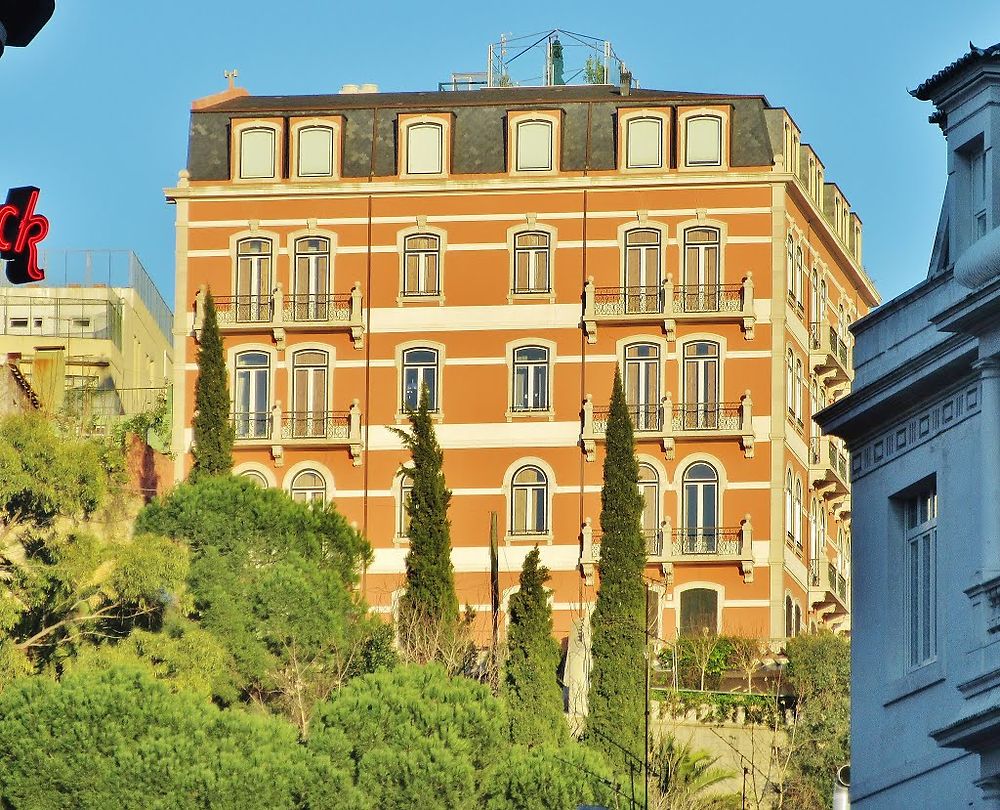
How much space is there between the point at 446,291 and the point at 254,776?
26.8m

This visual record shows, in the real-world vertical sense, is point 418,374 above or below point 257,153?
below

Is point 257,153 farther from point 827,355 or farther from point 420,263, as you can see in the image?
point 827,355

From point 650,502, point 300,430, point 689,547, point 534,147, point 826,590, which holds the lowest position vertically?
point 826,590

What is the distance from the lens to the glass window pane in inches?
3418

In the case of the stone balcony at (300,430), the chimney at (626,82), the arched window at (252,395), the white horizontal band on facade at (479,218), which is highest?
the chimney at (626,82)

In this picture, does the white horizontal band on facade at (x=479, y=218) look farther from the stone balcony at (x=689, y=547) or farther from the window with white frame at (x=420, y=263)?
the stone balcony at (x=689, y=547)

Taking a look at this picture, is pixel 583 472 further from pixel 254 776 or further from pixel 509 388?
pixel 254 776

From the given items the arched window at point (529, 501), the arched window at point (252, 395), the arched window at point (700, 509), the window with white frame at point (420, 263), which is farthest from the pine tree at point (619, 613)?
the arched window at point (252, 395)

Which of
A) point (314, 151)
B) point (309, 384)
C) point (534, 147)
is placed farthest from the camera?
point (314, 151)

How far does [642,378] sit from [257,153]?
13.9m

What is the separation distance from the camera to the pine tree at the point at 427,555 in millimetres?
72562

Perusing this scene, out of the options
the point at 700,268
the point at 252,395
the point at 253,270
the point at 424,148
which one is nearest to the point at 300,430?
the point at 252,395

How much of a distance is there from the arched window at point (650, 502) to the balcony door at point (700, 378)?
1.91 m

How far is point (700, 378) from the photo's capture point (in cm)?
8344
